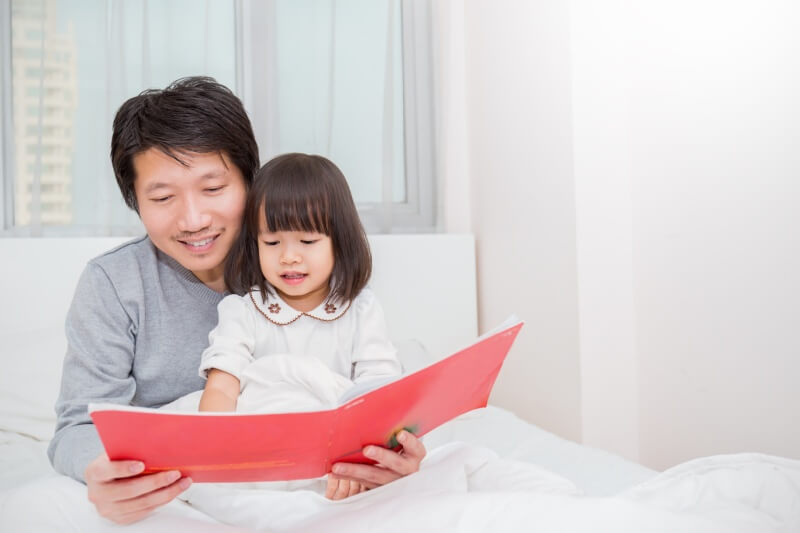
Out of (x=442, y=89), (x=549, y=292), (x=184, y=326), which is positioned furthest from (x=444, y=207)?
(x=184, y=326)

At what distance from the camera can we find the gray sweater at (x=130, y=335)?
3.24ft

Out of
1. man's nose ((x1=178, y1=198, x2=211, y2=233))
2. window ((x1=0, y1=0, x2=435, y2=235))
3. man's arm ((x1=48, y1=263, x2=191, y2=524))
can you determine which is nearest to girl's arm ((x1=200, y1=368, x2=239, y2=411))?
man's arm ((x1=48, y1=263, x2=191, y2=524))

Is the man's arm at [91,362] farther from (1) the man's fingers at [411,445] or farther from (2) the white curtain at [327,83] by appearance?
(2) the white curtain at [327,83]

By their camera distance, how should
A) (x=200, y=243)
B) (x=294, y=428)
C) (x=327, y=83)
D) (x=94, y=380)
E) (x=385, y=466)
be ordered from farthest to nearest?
(x=327, y=83) < (x=200, y=243) < (x=94, y=380) < (x=385, y=466) < (x=294, y=428)

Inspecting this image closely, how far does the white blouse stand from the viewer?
3.74 feet

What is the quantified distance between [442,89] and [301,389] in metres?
1.67

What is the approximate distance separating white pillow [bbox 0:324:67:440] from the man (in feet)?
2.27

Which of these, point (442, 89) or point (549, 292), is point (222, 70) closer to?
point (442, 89)

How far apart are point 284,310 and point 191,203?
25cm

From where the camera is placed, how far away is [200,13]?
2.30m

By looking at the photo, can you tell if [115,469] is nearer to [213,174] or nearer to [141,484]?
[141,484]

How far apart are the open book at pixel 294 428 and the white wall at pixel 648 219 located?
874 millimetres

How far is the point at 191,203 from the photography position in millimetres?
1062

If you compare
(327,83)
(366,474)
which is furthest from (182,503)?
(327,83)
